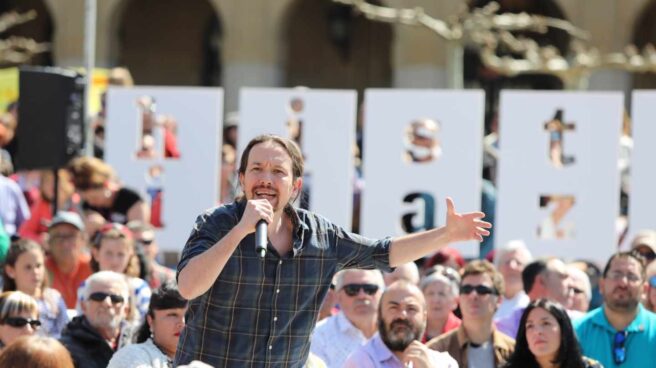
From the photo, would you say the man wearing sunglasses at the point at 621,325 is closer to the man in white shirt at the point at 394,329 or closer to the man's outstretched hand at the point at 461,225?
the man in white shirt at the point at 394,329

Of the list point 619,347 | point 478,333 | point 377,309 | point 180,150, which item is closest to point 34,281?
point 377,309

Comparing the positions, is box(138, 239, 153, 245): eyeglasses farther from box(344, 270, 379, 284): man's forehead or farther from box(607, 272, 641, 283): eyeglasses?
box(607, 272, 641, 283): eyeglasses

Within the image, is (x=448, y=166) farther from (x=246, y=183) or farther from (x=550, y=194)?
(x=246, y=183)

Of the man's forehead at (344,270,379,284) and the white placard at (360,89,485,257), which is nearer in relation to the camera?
the man's forehead at (344,270,379,284)

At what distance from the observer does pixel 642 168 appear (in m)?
12.4

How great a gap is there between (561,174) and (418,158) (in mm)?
1189

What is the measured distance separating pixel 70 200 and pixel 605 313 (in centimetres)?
544

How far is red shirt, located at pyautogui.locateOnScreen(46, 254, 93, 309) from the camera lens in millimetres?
10906

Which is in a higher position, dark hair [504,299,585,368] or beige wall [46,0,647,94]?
beige wall [46,0,647,94]

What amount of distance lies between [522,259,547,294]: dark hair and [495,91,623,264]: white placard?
78.5 inches

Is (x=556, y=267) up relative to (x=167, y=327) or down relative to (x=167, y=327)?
up

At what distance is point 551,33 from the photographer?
92.2 ft

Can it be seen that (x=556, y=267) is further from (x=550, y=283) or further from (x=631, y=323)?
(x=631, y=323)

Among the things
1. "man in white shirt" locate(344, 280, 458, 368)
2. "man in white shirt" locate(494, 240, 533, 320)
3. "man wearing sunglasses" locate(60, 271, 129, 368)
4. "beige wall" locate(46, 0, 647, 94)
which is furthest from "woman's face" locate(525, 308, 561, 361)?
"beige wall" locate(46, 0, 647, 94)
